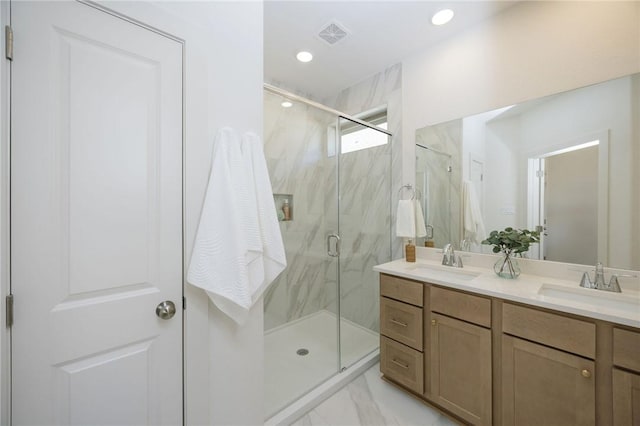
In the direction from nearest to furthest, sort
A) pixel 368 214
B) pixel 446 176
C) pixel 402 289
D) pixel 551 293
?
pixel 551 293 → pixel 402 289 → pixel 446 176 → pixel 368 214

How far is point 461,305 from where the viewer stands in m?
1.41


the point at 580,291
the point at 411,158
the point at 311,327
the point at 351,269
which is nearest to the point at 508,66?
the point at 411,158

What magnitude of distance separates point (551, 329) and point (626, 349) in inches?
8.6

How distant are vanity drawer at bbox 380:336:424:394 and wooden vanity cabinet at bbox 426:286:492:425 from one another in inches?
2.8

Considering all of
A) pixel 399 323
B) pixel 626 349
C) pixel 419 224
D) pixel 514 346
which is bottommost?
pixel 399 323

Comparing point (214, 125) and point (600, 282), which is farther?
point (600, 282)

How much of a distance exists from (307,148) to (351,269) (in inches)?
49.9

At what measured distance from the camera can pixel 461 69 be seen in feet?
6.24

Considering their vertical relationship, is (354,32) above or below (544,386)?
above

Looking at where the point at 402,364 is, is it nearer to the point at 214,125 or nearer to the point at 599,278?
the point at 599,278

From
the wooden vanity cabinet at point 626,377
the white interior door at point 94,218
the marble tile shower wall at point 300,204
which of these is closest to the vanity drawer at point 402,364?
the marble tile shower wall at point 300,204

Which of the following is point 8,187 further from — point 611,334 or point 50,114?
point 611,334

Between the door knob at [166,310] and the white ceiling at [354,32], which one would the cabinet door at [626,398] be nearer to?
the door knob at [166,310]

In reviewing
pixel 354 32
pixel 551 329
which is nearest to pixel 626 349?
pixel 551 329
